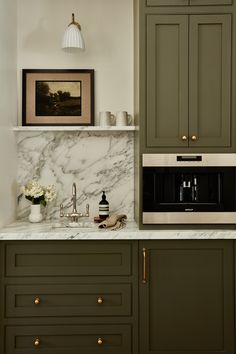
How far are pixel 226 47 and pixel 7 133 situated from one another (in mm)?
1631

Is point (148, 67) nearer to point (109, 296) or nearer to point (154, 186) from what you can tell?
point (154, 186)

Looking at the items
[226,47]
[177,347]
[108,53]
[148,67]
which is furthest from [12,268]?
[226,47]

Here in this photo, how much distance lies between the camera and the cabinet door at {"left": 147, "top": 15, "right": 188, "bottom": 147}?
111 inches

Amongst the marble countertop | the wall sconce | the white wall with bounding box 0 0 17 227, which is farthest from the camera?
the wall sconce

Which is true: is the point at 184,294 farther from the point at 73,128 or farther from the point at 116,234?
the point at 73,128

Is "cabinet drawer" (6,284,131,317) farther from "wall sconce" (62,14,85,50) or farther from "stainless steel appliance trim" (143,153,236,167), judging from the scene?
"wall sconce" (62,14,85,50)

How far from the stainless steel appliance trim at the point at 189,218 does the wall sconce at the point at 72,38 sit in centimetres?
131

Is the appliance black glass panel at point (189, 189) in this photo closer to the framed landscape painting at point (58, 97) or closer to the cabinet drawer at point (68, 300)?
the cabinet drawer at point (68, 300)

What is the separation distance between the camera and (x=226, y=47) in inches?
111

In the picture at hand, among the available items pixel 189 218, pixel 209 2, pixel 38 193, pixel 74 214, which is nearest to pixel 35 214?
pixel 38 193

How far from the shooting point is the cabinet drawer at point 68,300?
278 centimetres

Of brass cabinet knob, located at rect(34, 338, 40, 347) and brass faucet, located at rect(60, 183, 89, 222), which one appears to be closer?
brass cabinet knob, located at rect(34, 338, 40, 347)

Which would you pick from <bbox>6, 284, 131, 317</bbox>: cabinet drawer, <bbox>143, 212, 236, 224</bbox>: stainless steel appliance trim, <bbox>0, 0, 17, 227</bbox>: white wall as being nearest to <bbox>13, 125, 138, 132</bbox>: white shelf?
<bbox>0, 0, 17, 227</bbox>: white wall

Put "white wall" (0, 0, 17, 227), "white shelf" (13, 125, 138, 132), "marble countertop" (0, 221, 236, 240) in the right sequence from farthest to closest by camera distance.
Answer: "white shelf" (13, 125, 138, 132) < "white wall" (0, 0, 17, 227) < "marble countertop" (0, 221, 236, 240)
